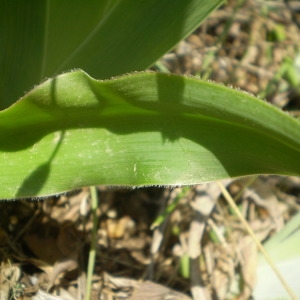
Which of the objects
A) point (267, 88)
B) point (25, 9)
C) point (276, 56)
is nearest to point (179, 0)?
point (25, 9)

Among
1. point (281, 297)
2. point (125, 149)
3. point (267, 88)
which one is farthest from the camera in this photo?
point (267, 88)

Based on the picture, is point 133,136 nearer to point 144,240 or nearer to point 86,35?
point 86,35

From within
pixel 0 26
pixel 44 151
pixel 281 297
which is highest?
pixel 0 26

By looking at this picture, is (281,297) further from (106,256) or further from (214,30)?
(214,30)

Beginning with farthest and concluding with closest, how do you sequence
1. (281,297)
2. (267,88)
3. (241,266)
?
(267,88)
(241,266)
(281,297)

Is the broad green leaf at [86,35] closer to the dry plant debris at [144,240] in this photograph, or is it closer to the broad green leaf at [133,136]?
the broad green leaf at [133,136]

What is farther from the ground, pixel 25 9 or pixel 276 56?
pixel 276 56

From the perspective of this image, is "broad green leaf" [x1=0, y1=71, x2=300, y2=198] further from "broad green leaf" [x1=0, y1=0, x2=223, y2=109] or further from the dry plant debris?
the dry plant debris

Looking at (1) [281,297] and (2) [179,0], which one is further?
(1) [281,297]
